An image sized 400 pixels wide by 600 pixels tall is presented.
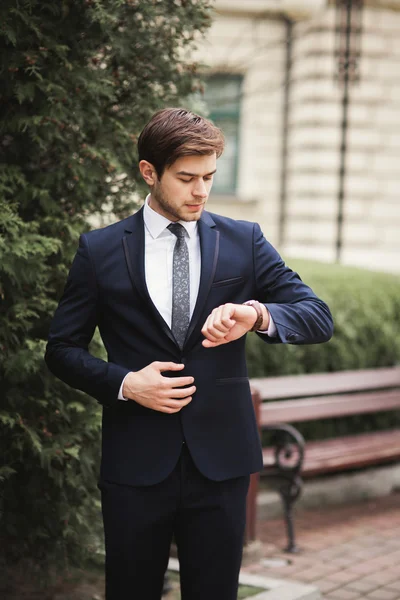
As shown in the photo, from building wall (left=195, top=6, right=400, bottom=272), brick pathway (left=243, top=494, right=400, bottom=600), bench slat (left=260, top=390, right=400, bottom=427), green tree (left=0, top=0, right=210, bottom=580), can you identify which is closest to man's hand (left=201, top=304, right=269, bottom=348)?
green tree (left=0, top=0, right=210, bottom=580)

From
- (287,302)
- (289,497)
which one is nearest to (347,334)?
(289,497)

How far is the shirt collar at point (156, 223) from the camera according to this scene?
2727 mm

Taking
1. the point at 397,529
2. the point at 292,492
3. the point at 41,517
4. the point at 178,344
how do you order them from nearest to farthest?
the point at 178,344 < the point at 41,517 < the point at 292,492 < the point at 397,529

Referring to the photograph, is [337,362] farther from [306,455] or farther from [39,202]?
[39,202]

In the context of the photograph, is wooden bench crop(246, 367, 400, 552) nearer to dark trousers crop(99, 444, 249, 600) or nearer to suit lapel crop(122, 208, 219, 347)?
dark trousers crop(99, 444, 249, 600)

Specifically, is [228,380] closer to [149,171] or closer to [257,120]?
[149,171]

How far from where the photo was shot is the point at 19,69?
375cm

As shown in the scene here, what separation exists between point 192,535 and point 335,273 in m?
6.05

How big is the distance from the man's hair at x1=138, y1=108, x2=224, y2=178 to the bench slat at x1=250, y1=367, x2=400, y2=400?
3.64 m

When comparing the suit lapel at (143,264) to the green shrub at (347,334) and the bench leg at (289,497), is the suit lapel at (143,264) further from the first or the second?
the green shrub at (347,334)

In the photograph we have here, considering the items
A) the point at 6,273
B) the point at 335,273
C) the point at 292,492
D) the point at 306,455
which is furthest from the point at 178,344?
the point at 335,273

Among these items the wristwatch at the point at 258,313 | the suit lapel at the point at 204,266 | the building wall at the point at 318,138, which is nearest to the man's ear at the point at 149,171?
the suit lapel at the point at 204,266

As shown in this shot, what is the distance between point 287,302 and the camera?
275 centimetres

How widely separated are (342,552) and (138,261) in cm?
373
